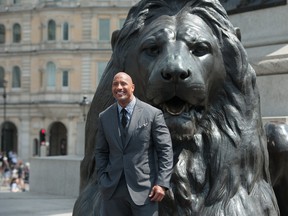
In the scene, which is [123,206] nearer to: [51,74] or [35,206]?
[35,206]

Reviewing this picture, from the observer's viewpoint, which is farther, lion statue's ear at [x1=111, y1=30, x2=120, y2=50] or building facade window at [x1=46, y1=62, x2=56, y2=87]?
building facade window at [x1=46, y1=62, x2=56, y2=87]

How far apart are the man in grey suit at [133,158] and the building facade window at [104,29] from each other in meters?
47.3

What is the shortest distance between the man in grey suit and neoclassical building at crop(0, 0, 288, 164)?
4505 centimetres

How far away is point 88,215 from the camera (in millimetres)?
2979

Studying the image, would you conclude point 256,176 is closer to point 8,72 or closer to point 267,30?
point 267,30

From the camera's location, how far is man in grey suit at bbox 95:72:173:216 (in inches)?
99.7

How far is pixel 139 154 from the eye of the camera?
8.39 ft

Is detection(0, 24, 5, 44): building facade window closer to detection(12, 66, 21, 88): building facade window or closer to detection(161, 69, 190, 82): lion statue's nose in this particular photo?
detection(12, 66, 21, 88): building facade window

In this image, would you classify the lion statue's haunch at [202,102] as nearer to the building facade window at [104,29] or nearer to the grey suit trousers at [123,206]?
the grey suit trousers at [123,206]

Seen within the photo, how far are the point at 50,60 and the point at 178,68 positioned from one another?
154 feet

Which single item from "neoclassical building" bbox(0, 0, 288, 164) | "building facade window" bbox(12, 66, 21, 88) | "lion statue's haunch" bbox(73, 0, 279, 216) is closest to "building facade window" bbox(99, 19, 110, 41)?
"neoclassical building" bbox(0, 0, 288, 164)

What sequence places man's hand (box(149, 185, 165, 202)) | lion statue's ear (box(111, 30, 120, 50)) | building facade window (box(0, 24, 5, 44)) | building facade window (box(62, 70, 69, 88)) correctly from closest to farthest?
1. man's hand (box(149, 185, 165, 202))
2. lion statue's ear (box(111, 30, 120, 50))
3. building facade window (box(62, 70, 69, 88))
4. building facade window (box(0, 24, 5, 44))

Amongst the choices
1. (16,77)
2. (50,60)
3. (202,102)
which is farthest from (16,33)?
(202,102)

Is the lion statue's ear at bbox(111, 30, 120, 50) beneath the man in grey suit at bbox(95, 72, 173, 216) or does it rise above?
above
